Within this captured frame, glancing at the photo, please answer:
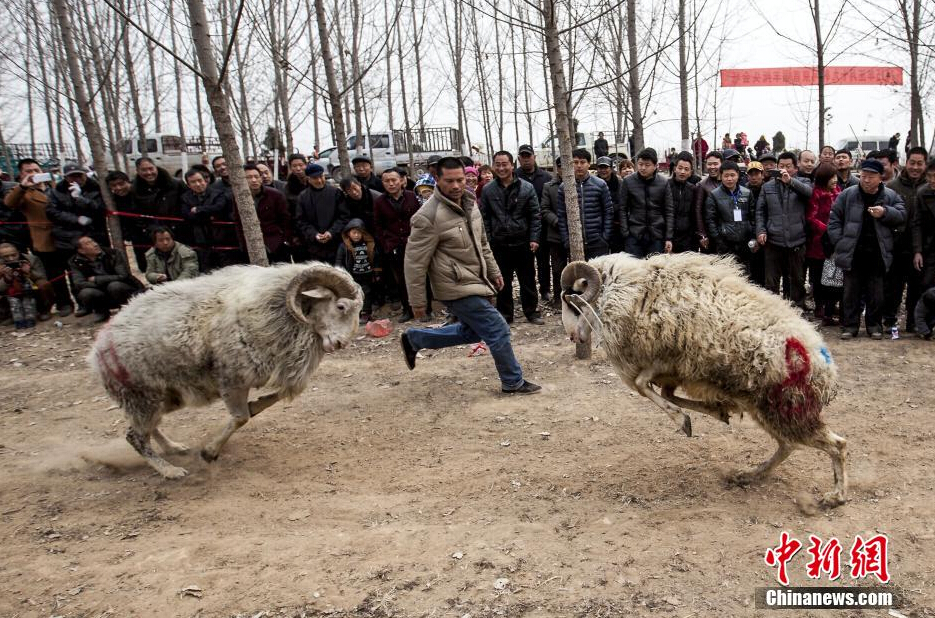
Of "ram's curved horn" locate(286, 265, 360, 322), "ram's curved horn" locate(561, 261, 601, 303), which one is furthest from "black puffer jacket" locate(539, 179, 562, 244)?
"ram's curved horn" locate(286, 265, 360, 322)

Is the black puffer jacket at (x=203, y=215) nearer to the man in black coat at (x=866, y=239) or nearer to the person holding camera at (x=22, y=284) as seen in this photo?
the person holding camera at (x=22, y=284)

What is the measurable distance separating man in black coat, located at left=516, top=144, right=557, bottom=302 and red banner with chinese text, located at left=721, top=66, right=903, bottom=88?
396 inches

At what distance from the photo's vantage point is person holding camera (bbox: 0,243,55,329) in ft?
32.8

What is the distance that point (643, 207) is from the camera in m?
8.72

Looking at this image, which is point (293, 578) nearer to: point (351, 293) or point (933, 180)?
point (351, 293)

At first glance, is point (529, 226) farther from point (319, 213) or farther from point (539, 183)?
point (319, 213)

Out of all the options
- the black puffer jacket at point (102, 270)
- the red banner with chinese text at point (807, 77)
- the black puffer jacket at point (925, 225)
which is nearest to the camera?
the black puffer jacket at point (925, 225)

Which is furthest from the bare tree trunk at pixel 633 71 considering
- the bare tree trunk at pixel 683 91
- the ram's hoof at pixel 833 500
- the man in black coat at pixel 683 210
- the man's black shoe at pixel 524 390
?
the ram's hoof at pixel 833 500

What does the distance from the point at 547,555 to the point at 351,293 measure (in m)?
2.51

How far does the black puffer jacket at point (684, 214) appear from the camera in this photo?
877 cm

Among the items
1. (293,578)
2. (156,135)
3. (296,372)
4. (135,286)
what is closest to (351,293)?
(296,372)

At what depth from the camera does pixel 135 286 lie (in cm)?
987

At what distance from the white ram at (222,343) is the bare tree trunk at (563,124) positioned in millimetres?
3013

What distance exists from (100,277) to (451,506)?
796cm
